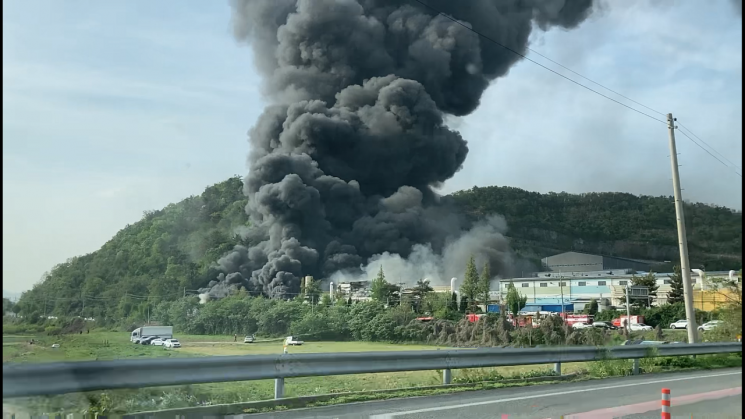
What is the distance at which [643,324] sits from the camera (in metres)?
29.8

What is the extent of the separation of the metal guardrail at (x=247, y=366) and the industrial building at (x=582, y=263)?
184 ft

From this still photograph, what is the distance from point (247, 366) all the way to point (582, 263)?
71.3 m

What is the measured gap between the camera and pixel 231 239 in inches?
2628

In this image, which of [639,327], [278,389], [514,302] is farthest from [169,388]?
[514,302]

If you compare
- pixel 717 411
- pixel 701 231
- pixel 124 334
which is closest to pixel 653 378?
pixel 717 411

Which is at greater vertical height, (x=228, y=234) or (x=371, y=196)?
(x=371, y=196)

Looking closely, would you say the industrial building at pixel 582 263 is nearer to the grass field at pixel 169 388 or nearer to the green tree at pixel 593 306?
the green tree at pixel 593 306

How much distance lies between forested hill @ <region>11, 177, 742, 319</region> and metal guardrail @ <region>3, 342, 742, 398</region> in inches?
138

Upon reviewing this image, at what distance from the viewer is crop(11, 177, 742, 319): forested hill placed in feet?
52.8

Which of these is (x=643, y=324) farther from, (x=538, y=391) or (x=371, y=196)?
(x=371, y=196)

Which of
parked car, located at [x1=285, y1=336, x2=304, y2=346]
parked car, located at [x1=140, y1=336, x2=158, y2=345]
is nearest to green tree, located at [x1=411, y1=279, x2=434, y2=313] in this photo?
parked car, located at [x1=285, y1=336, x2=304, y2=346]

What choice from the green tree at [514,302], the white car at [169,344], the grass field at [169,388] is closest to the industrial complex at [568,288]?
the green tree at [514,302]

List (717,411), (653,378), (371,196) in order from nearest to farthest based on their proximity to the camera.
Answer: (717,411)
(653,378)
(371,196)

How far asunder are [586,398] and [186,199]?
6021 cm
